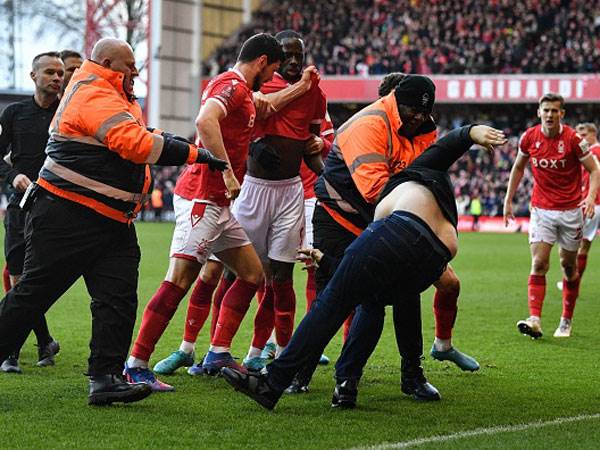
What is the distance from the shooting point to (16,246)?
839 centimetres

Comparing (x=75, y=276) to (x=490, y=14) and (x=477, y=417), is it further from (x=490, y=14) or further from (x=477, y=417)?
(x=490, y=14)

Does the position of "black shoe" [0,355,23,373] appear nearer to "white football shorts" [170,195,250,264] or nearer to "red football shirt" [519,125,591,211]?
"white football shorts" [170,195,250,264]

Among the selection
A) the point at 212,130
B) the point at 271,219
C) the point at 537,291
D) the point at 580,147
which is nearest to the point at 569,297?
the point at 537,291

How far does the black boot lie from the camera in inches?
272

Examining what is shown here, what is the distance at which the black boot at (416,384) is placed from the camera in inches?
272

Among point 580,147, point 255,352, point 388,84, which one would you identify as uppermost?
point 388,84

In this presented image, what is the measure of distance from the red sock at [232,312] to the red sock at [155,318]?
54cm

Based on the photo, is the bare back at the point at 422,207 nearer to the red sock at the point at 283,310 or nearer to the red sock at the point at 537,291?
the red sock at the point at 283,310

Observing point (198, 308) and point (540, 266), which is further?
point (540, 266)

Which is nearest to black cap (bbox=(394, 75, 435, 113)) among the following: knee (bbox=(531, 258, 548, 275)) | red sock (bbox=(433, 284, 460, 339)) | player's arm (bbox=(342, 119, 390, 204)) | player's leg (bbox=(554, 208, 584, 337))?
player's arm (bbox=(342, 119, 390, 204))

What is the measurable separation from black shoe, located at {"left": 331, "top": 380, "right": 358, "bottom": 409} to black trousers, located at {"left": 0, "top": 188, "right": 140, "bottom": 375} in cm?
124

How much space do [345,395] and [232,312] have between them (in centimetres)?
145

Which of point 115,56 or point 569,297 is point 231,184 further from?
point 569,297

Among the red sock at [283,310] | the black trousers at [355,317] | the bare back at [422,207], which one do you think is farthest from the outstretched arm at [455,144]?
the red sock at [283,310]
